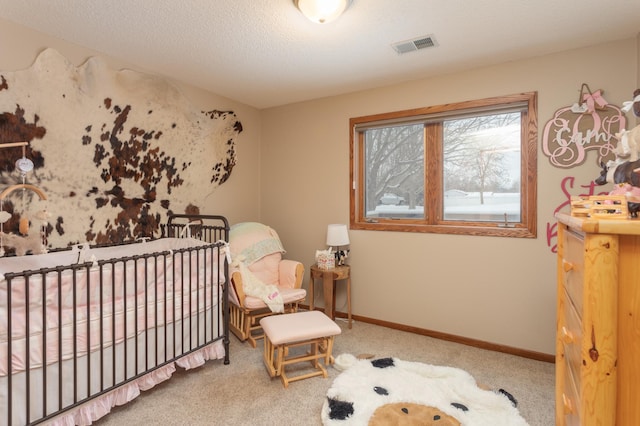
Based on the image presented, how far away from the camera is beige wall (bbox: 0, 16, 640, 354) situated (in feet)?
7.86

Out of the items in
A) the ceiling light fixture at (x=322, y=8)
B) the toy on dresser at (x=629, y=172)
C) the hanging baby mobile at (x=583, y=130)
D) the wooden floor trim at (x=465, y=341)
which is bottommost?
the wooden floor trim at (x=465, y=341)

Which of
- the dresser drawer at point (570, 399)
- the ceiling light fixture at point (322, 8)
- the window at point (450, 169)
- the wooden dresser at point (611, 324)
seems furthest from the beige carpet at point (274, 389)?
the ceiling light fixture at point (322, 8)

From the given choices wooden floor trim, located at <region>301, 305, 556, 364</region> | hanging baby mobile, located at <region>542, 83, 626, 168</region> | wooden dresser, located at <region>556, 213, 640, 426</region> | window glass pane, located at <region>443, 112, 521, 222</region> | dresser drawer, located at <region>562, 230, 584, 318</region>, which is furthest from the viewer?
window glass pane, located at <region>443, 112, 521, 222</region>

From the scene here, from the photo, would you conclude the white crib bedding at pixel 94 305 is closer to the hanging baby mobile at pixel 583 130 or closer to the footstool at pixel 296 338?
the footstool at pixel 296 338

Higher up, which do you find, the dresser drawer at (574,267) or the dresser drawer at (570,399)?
the dresser drawer at (574,267)

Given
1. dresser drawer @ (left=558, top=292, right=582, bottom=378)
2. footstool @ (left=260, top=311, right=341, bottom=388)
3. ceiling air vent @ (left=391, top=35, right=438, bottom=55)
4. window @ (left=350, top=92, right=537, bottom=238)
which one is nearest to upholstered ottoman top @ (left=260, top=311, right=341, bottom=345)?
footstool @ (left=260, top=311, right=341, bottom=388)

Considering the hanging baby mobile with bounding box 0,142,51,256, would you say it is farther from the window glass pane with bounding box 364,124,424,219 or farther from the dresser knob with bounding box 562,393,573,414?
the dresser knob with bounding box 562,393,573,414

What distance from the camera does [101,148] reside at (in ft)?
8.30

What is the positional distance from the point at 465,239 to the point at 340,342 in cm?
139

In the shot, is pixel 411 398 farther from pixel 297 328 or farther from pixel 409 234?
pixel 409 234

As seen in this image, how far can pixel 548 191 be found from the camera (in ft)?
8.24

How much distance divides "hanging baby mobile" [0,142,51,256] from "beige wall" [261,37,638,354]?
7.19 feet

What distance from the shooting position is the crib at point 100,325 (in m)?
1.49

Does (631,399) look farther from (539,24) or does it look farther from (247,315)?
(247,315)
